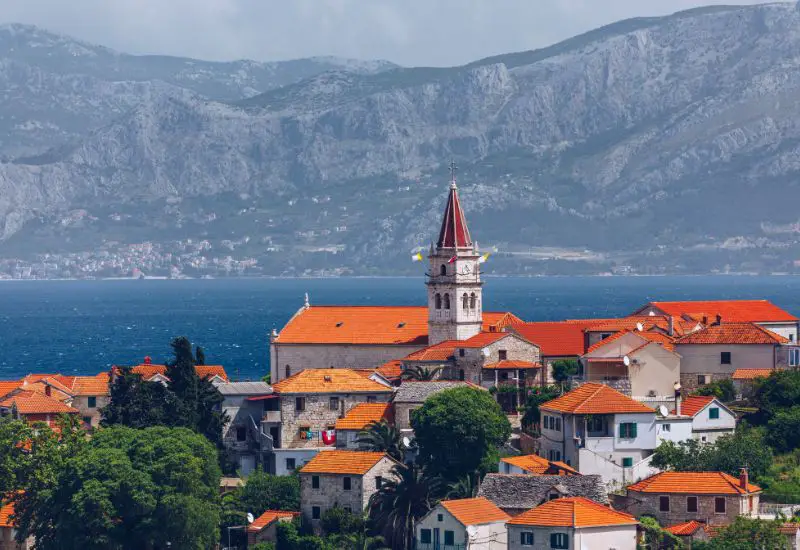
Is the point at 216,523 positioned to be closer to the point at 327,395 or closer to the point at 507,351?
the point at 327,395

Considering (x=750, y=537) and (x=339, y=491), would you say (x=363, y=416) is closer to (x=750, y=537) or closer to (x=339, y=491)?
(x=339, y=491)

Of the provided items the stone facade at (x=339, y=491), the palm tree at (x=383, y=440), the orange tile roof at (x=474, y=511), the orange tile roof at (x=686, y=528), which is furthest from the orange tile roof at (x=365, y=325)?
the orange tile roof at (x=686, y=528)

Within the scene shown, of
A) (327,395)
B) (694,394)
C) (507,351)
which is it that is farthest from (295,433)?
(694,394)

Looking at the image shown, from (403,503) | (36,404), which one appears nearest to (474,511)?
(403,503)

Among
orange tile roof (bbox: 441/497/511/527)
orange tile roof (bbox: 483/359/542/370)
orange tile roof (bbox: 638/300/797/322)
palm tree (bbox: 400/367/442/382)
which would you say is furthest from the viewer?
orange tile roof (bbox: 638/300/797/322)

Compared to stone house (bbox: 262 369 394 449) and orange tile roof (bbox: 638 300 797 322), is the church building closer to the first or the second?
orange tile roof (bbox: 638 300 797 322)

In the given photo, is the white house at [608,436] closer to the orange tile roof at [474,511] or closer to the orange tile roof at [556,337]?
the orange tile roof at [474,511]

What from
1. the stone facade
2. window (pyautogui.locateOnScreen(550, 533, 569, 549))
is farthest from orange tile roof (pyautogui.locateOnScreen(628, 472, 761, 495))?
the stone facade
